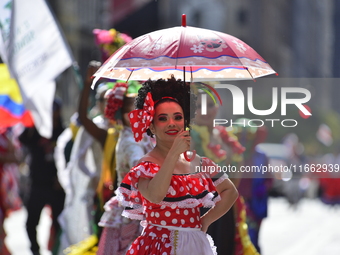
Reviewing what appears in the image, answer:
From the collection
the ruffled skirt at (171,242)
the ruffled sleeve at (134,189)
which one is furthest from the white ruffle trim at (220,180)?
the ruffled sleeve at (134,189)

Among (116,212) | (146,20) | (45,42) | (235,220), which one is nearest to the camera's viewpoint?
(116,212)

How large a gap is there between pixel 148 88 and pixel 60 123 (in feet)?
16.3

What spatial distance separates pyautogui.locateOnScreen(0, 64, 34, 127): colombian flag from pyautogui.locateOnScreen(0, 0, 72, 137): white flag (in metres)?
1.16

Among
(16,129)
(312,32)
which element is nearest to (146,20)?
(16,129)

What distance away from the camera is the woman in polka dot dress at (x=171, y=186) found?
4.36 m

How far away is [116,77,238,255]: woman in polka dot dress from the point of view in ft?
Answer: 14.3

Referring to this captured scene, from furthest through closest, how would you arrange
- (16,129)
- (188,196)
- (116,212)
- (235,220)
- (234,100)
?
(16,129) < (235,220) < (116,212) < (234,100) < (188,196)

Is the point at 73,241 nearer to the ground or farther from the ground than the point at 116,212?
nearer to the ground

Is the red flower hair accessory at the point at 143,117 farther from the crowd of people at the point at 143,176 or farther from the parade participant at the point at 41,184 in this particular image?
the parade participant at the point at 41,184

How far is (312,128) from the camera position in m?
6.00

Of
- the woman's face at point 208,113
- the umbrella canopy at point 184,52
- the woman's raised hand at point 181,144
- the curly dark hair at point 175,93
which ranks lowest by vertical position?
the woman's face at point 208,113

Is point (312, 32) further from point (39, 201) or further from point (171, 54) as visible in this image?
point (39, 201)

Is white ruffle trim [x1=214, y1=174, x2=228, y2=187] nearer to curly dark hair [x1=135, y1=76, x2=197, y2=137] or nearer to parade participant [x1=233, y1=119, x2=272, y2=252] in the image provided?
curly dark hair [x1=135, y1=76, x2=197, y2=137]


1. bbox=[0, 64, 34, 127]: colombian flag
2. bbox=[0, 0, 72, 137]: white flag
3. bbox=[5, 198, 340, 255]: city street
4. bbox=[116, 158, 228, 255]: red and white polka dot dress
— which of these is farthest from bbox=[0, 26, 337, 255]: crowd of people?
bbox=[5, 198, 340, 255]: city street
